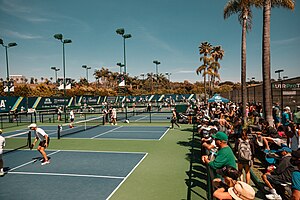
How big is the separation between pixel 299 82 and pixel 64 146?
14.2m

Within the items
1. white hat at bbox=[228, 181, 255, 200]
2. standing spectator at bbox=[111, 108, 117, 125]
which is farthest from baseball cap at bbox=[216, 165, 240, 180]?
standing spectator at bbox=[111, 108, 117, 125]

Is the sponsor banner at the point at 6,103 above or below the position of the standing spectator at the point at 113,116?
above

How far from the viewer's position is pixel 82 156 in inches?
432

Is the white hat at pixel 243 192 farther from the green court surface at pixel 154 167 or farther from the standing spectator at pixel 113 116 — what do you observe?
the standing spectator at pixel 113 116

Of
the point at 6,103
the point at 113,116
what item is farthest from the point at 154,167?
the point at 6,103

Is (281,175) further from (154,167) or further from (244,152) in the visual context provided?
(154,167)

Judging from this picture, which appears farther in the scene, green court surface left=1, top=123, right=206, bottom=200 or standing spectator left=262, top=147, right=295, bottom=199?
green court surface left=1, top=123, right=206, bottom=200

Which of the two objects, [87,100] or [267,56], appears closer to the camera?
[267,56]

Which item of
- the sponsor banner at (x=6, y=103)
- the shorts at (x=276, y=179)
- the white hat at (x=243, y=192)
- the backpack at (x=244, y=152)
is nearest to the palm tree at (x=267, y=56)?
the backpack at (x=244, y=152)

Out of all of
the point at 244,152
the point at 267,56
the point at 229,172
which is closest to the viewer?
the point at 229,172

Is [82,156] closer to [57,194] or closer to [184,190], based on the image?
[57,194]

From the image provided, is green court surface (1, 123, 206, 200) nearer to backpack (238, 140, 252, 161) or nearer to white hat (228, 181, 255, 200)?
backpack (238, 140, 252, 161)

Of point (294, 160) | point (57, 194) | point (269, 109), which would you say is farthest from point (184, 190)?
point (269, 109)

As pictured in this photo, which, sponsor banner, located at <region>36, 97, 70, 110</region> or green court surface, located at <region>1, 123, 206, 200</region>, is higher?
sponsor banner, located at <region>36, 97, 70, 110</region>
